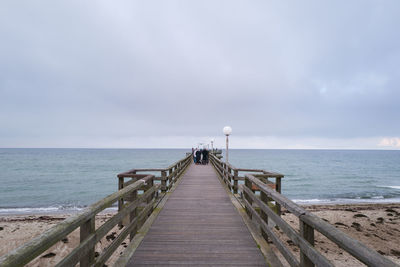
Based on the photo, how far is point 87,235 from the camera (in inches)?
93.0

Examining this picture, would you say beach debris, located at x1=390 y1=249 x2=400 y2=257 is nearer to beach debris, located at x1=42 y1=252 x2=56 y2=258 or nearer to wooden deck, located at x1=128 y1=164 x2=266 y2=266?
wooden deck, located at x1=128 y1=164 x2=266 y2=266

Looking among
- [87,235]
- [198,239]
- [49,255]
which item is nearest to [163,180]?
[198,239]

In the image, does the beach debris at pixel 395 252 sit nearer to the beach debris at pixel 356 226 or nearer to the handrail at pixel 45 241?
the beach debris at pixel 356 226

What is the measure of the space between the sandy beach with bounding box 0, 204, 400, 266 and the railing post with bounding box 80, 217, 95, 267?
5749 millimetres

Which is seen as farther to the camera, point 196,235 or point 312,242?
point 196,235

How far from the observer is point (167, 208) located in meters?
5.88

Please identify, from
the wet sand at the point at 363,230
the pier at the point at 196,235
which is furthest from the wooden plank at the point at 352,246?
the wet sand at the point at 363,230

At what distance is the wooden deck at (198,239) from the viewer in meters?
3.24

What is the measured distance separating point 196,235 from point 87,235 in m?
2.33

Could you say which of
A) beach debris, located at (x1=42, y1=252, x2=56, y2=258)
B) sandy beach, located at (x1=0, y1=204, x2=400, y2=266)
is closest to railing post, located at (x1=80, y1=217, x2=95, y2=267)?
sandy beach, located at (x1=0, y1=204, x2=400, y2=266)

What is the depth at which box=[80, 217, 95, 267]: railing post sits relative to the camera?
7.52 feet

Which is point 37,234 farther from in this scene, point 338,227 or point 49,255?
point 338,227

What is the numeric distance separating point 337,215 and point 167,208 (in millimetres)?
12840

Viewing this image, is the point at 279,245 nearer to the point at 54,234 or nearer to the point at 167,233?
the point at 167,233
